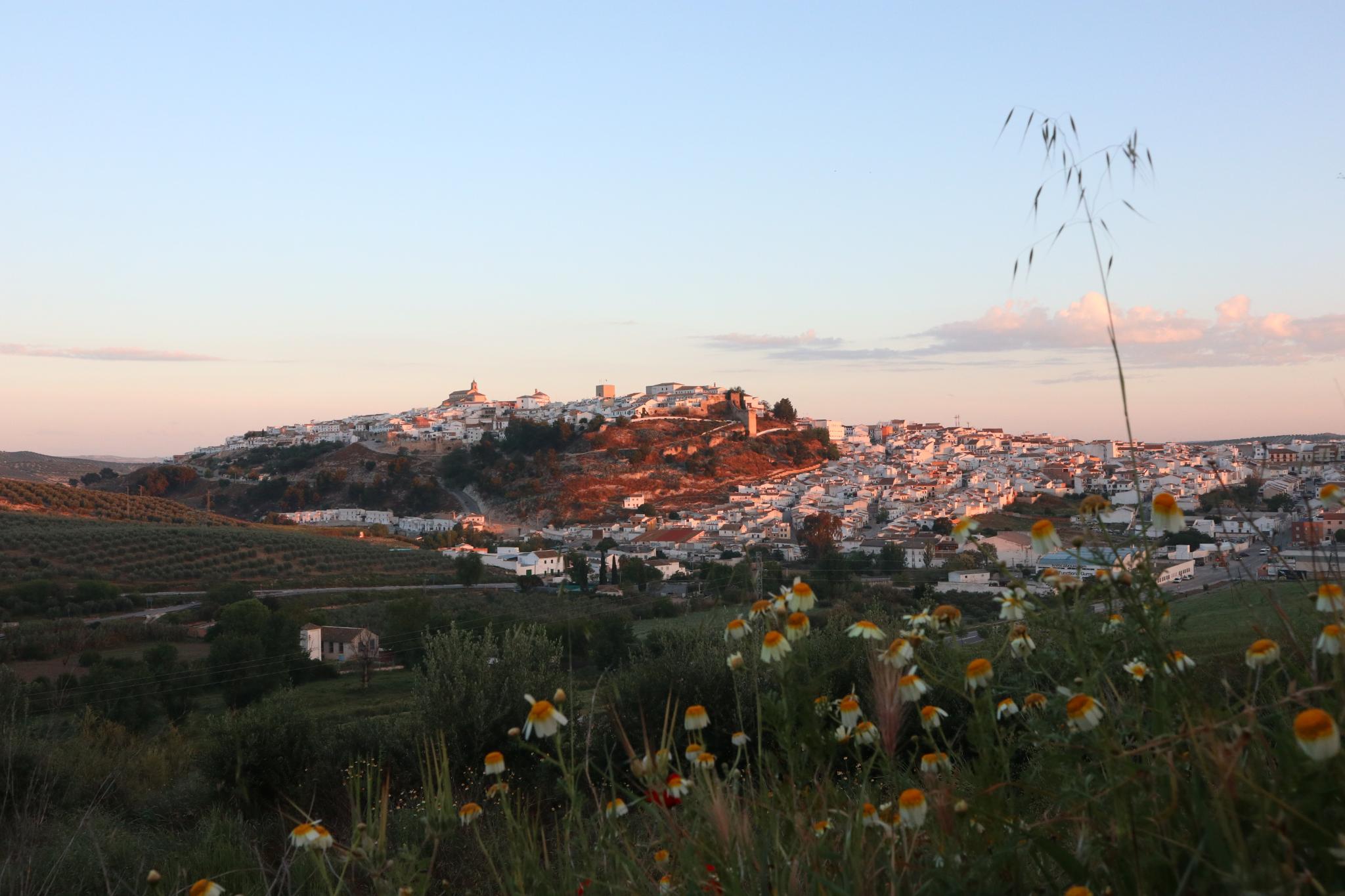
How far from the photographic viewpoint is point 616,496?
59094mm

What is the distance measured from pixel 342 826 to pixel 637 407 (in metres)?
79.3

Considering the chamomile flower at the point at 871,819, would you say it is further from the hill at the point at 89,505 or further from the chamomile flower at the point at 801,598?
the hill at the point at 89,505

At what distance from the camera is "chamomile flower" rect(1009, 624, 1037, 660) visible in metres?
1.64

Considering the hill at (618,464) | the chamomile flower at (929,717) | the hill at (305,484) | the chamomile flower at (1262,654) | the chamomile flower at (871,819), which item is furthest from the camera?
the hill at (305,484)

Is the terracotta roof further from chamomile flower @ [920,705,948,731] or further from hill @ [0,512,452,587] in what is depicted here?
chamomile flower @ [920,705,948,731]

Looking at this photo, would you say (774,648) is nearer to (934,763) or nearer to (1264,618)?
(934,763)

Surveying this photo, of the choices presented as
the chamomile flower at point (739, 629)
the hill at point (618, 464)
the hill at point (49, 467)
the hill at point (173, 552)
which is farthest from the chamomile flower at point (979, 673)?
the hill at point (49, 467)

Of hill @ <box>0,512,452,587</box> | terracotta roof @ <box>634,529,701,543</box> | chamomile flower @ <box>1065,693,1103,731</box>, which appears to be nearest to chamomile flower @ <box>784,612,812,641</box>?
chamomile flower @ <box>1065,693,1103,731</box>

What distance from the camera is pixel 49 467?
73750 mm

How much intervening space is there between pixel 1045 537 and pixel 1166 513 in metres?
0.16

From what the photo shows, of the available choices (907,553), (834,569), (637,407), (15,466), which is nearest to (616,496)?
(637,407)

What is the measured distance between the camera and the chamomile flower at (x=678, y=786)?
1553mm

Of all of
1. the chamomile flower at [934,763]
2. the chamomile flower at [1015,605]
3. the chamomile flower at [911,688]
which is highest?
the chamomile flower at [1015,605]

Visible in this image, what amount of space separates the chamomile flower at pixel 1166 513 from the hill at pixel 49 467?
73.7 m
